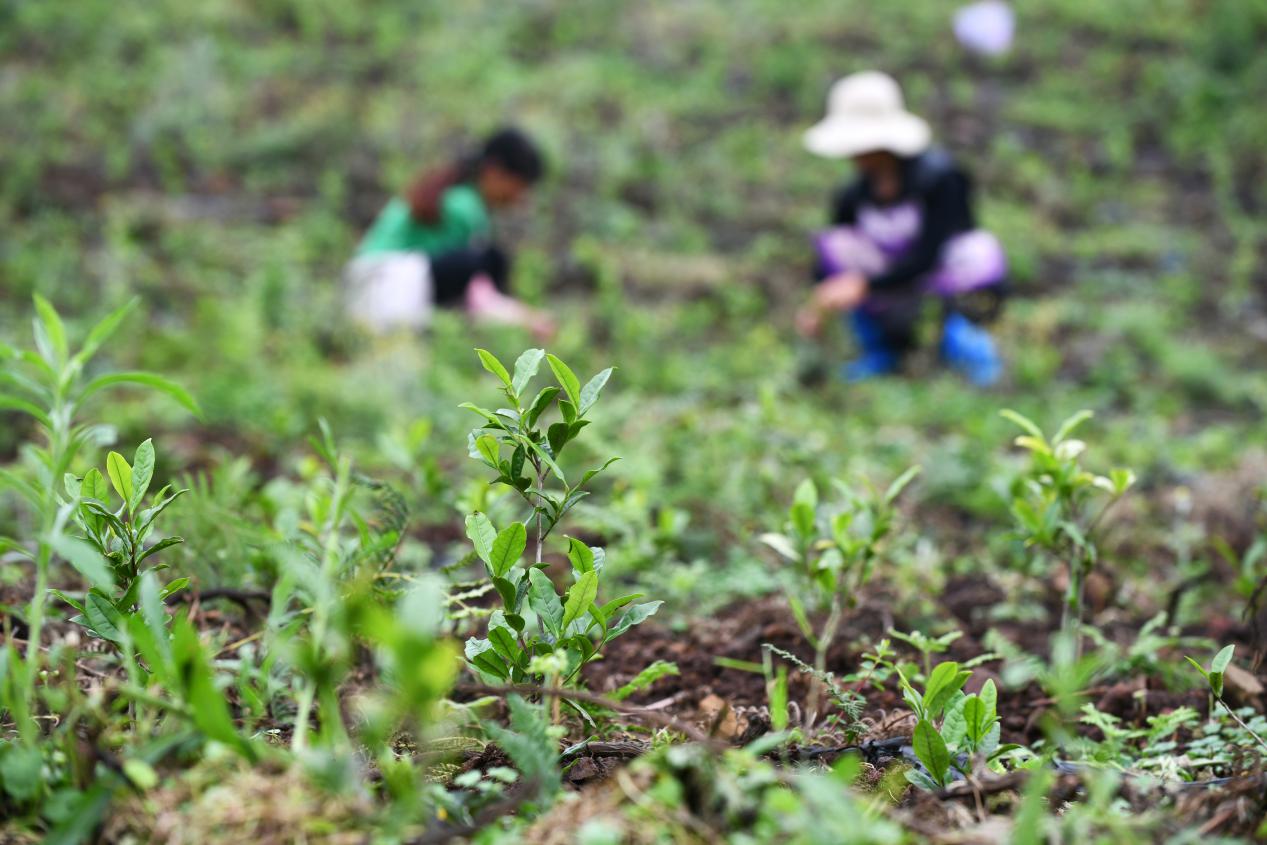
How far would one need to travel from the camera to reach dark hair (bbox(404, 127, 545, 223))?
633cm

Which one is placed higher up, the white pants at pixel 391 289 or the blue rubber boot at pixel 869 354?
the white pants at pixel 391 289

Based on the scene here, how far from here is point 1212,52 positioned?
1016 cm

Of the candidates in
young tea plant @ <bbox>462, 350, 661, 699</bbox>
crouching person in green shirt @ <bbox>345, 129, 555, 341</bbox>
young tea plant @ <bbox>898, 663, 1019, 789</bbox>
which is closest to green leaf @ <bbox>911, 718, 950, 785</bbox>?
young tea plant @ <bbox>898, 663, 1019, 789</bbox>

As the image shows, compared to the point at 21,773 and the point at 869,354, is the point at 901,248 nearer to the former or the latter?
the point at 869,354

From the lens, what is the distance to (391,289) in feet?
20.6

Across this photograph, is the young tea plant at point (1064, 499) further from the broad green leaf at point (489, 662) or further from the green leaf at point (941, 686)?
the broad green leaf at point (489, 662)

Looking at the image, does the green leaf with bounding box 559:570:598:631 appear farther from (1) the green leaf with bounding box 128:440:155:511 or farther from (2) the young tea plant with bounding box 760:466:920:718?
(1) the green leaf with bounding box 128:440:155:511

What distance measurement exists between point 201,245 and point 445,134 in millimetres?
3215

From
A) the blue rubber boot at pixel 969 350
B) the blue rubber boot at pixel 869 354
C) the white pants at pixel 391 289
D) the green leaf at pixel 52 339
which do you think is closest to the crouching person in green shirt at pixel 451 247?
the white pants at pixel 391 289

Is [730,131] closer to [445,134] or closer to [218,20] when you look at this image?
[445,134]

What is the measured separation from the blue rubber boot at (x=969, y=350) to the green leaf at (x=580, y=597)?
14.7ft

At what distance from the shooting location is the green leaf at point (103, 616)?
1381 mm

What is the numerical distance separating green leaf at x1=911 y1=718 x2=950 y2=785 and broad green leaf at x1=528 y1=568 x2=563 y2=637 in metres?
0.49

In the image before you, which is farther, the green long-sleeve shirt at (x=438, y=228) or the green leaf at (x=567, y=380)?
the green long-sleeve shirt at (x=438, y=228)
